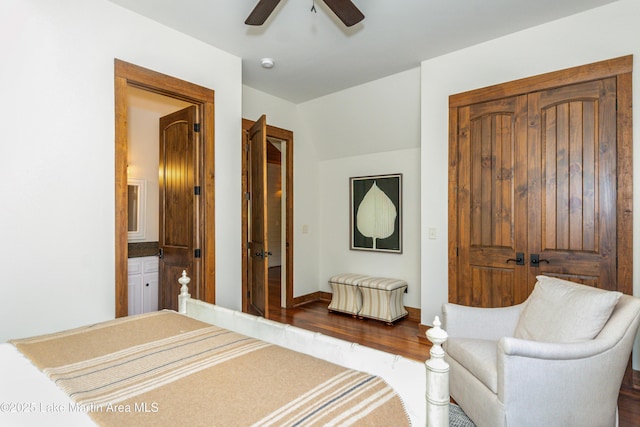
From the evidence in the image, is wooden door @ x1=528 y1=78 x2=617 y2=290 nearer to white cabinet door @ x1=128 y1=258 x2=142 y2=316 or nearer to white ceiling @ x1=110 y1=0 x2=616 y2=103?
white ceiling @ x1=110 y1=0 x2=616 y2=103

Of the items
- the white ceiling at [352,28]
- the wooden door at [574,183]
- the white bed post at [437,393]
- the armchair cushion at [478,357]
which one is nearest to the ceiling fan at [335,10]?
the white ceiling at [352,28]

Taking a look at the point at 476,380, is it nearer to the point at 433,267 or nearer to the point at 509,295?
the point at 509,295

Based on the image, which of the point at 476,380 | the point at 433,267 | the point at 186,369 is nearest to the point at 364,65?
the point at 433,267

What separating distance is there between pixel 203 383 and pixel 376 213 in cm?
370

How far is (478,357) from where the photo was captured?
1.95m

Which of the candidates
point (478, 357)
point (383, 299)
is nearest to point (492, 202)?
point (478, 357)

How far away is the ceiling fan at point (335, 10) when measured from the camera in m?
1.97

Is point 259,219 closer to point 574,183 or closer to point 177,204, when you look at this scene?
point 177,204

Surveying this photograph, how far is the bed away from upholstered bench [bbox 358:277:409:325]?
2.62 meters

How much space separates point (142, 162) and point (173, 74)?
Result: 1562mm

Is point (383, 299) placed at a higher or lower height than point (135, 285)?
lower

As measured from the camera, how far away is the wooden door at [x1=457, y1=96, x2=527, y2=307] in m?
2.93

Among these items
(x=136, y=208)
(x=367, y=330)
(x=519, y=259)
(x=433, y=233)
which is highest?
(x=136, y=208)

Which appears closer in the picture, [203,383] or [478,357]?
[203,383]
